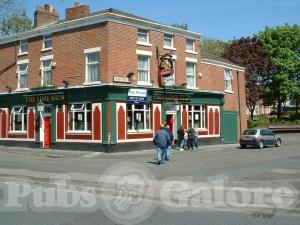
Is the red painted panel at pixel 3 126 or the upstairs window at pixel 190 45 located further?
the red painted panel at pixel 3 126

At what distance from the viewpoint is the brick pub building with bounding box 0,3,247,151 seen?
28.8 m

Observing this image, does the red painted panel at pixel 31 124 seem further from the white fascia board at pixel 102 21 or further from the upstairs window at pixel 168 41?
the upstairs window at pixel 168 41

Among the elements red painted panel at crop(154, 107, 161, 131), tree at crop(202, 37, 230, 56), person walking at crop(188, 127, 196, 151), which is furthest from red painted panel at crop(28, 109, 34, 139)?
tree at crop(202, 37, 230, 56)

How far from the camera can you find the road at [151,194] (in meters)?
9.66

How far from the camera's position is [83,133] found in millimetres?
29750

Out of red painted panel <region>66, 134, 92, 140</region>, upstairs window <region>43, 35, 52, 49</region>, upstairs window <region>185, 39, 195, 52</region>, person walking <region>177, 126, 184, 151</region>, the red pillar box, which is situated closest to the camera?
red painted panel <region>66, 134, 92, 140</region>

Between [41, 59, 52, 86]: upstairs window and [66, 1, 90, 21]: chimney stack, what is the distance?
342cm

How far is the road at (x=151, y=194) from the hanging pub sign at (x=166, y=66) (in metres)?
12.1

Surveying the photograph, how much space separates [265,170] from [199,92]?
17.6m

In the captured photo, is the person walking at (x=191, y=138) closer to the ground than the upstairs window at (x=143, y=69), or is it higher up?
closer to the ground

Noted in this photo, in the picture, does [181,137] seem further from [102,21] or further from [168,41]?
[102,21]

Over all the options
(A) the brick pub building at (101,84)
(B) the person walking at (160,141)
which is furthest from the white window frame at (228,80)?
(B) the person walking at (160,141)

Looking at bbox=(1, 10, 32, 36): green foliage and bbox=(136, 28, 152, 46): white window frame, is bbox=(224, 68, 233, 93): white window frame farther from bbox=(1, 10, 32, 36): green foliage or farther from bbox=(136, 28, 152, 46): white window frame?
bbox=(1, 10, 32, 36): green foliage

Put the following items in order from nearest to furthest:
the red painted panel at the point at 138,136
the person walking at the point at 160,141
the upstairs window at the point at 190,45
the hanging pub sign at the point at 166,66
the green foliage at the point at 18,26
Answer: the person walking at the point at 160,141
the red painted panel at the point at 138,136
the hanging pub sign at the point at 166,66
the upstairs window at the point at 190,45
the green foliage at the point at 18,26
